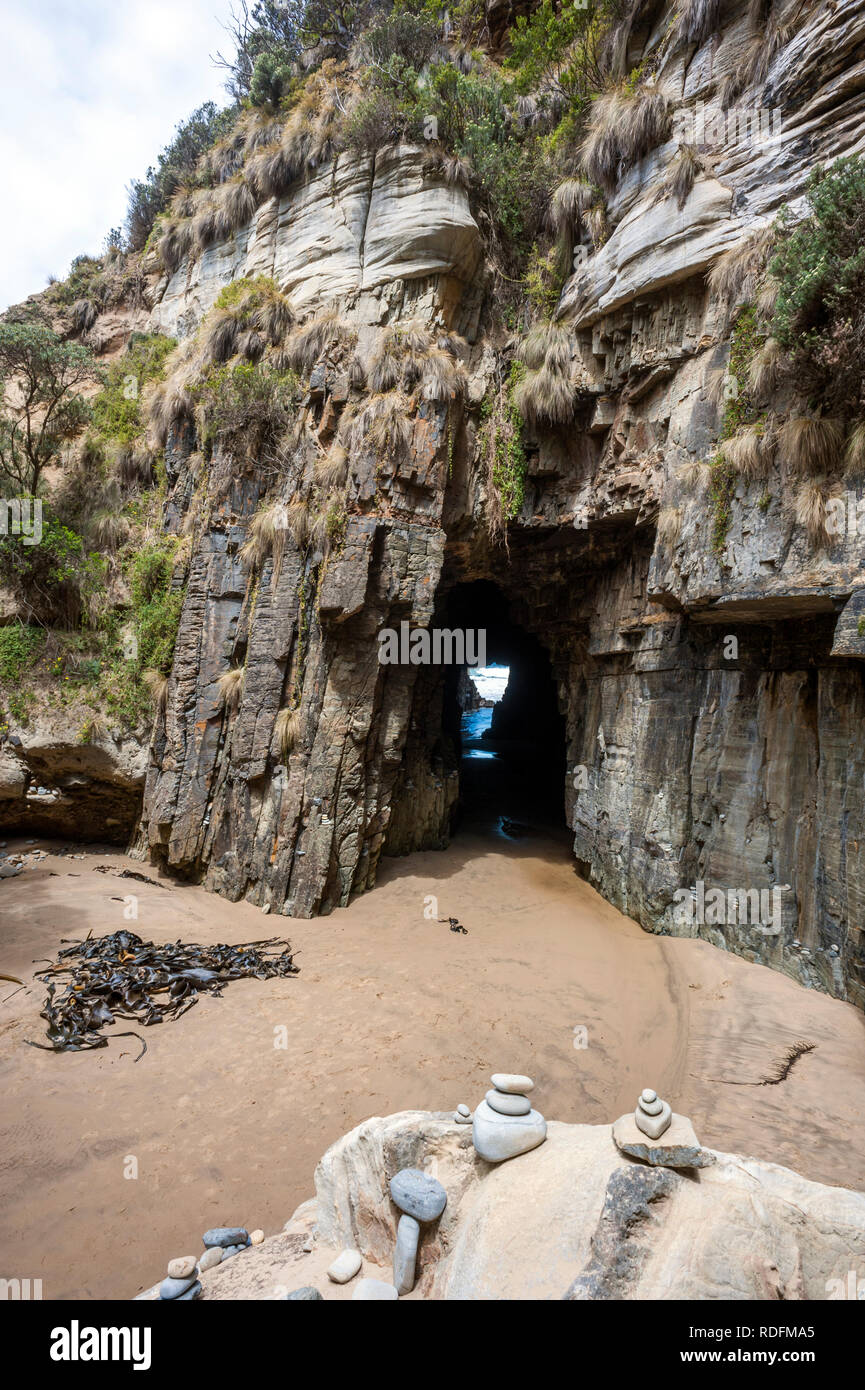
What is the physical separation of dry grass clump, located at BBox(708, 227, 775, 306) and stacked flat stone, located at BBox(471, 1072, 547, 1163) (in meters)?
8.79

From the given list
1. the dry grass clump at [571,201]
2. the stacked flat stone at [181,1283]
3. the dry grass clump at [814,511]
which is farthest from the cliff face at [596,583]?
the stacked flat stone at [181,1283]

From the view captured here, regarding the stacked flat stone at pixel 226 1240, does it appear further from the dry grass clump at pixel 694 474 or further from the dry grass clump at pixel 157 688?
the dry grass clump at pixel 694 474

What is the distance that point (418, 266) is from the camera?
397 inches

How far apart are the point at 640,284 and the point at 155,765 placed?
10.8 m

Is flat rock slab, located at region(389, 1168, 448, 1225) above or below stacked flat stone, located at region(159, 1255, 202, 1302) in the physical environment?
above

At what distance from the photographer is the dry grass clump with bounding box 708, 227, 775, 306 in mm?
6761

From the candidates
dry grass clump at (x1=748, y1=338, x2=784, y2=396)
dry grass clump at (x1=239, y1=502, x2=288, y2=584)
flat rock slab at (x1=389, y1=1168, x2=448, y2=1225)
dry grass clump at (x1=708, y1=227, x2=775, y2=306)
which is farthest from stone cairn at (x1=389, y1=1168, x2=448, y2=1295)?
dry grass clump at (x1=708, y1=227, x2=775, y2=306)

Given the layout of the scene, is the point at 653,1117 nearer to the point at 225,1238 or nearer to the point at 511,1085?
the point at 511,1085

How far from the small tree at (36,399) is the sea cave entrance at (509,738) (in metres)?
9.38

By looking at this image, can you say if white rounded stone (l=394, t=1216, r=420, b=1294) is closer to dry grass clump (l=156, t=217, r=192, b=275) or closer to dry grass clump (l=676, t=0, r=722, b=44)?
dry grass clump (l=676, t=0, r=722, b=44)

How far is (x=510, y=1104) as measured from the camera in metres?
2.90

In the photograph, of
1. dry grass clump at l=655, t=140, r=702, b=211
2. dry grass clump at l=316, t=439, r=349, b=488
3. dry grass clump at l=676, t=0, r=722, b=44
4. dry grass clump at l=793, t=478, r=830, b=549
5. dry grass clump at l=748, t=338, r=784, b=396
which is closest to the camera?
dry grass clump at l=793, t=478, r=830, b=549
